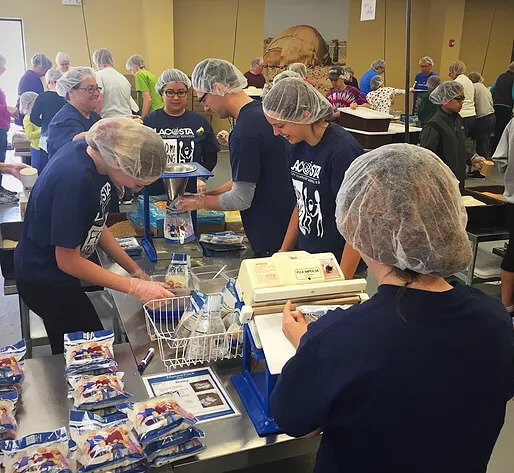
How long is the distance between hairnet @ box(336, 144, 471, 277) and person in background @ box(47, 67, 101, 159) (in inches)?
108

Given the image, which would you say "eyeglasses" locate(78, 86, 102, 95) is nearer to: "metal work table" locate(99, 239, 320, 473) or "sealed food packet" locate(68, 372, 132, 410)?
"metal work table" locate(99, 239, 320, 473)

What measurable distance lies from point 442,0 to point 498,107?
328 cm

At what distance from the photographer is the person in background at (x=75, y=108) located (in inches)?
133

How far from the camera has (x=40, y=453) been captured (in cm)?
119

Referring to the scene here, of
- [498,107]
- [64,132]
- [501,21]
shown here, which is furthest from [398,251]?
[501,21]

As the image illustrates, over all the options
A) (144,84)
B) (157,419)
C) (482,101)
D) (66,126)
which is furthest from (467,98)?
(157,419)

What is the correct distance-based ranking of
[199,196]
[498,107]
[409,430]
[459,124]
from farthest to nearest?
[498,107]
[459,124]
[199,196]
[409,430]

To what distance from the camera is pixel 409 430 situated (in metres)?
0.92

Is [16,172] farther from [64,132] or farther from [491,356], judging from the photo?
[491,356]

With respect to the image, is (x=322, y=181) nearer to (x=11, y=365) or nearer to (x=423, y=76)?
(x=11, y=365)

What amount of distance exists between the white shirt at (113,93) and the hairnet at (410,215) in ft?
16.1

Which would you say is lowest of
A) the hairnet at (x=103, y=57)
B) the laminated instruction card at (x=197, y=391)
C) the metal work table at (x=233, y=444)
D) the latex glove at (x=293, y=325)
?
the metal work table at (x=233, y=444)

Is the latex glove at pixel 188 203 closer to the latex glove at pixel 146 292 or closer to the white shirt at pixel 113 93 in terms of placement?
the latex glove at pixel 146 292

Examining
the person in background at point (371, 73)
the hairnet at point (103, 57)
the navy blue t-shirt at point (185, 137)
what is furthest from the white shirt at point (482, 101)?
the navy blue t-shirt at point (185, 137)
